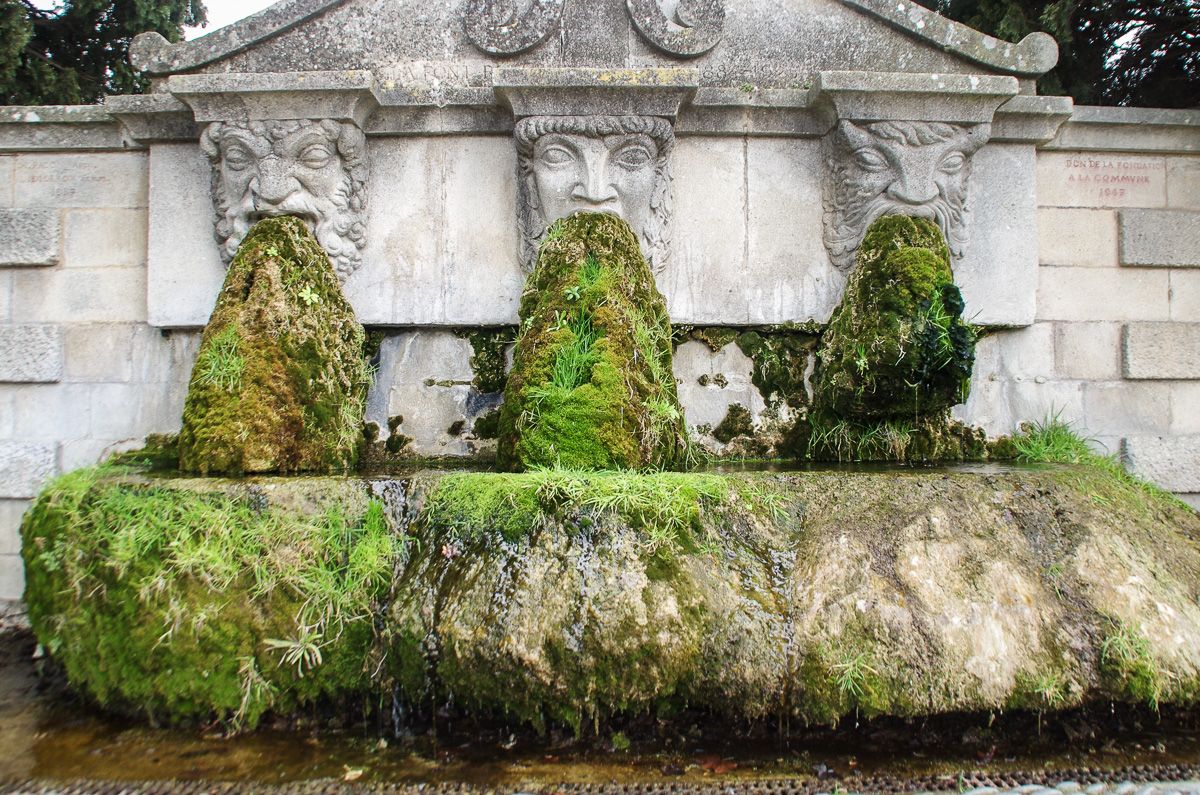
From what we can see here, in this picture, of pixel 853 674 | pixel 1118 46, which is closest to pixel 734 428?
pixel 853 674

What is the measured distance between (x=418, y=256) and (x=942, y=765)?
3255 mm

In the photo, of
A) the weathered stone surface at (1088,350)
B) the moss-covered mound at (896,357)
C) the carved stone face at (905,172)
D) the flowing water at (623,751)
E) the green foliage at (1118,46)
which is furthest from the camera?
the green foliage at (1118,46)

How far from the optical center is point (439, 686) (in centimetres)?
264

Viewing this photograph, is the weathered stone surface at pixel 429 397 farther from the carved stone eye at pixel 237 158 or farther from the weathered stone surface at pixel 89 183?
the weathered stone surface at pixel 89 183

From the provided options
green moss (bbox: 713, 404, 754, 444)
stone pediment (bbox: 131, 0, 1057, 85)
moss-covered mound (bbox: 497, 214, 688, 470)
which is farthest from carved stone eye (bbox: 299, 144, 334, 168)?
green moss (bbox: 713, 404, 754, 444)

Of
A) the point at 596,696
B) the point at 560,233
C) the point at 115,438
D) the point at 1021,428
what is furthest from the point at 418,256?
the point at 1021,428

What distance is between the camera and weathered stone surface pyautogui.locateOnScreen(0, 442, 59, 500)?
4375 millimetres

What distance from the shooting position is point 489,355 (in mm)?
→ 4391

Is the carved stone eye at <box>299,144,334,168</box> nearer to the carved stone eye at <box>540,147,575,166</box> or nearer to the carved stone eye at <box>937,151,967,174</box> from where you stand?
the carved stone eye at <box>540,147,575,166</box>

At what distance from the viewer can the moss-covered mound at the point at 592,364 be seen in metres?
3.30

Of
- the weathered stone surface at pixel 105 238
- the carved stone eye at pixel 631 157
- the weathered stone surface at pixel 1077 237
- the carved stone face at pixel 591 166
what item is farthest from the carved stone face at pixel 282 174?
the weathered stone surface at pixel 1077 237

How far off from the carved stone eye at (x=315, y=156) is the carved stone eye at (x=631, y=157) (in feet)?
4.64

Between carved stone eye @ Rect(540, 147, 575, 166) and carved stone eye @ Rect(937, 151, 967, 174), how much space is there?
6.08 ft

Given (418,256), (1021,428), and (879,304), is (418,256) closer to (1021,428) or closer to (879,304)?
(879,304)
